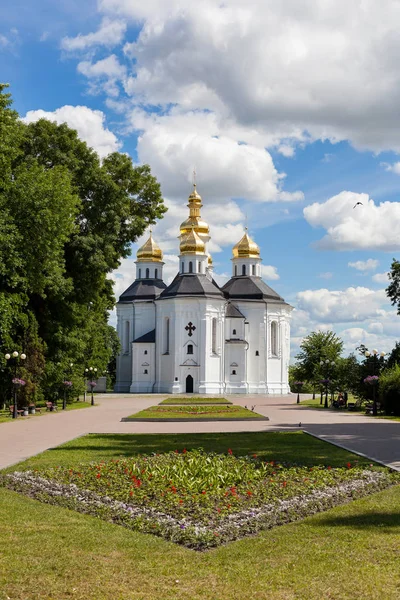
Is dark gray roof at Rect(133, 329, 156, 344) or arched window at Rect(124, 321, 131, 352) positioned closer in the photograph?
dark gray roof at Rect(133, 329, 156, 344)

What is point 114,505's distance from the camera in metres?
9.52

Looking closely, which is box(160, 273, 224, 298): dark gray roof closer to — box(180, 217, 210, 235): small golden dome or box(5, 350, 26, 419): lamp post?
box(180, 217, 210, 235): small golden dome

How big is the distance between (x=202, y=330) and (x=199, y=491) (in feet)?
167

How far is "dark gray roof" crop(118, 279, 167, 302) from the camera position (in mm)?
72113

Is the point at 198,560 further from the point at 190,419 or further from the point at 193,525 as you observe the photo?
the point at 190,419

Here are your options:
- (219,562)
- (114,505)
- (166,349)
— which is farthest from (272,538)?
(166,349)

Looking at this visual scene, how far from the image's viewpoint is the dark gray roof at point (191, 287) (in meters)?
62.0

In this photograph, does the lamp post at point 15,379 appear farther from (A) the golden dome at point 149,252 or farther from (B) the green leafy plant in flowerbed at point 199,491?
(A) the golden dome at point 149,252

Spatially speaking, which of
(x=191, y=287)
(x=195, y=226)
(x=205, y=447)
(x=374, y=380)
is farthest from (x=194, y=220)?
(x=205, y=447)

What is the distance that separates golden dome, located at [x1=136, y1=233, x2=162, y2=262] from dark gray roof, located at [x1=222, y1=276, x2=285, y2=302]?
964cm

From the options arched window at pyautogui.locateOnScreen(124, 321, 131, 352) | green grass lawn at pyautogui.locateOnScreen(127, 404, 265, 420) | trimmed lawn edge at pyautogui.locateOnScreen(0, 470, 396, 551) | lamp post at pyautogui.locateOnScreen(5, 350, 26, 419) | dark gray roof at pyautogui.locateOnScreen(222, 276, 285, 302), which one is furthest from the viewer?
arched window at pyautogui.locateOnScreen(124, 321, 131, 352)

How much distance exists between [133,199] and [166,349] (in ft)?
90.9

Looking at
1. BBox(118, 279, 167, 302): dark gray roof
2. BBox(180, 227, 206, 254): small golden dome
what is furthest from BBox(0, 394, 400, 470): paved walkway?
BBox(118, 279, 167, 302): dark gray roof

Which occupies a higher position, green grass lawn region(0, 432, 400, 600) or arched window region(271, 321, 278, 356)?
arched window region(271, 321, 278, 356)
